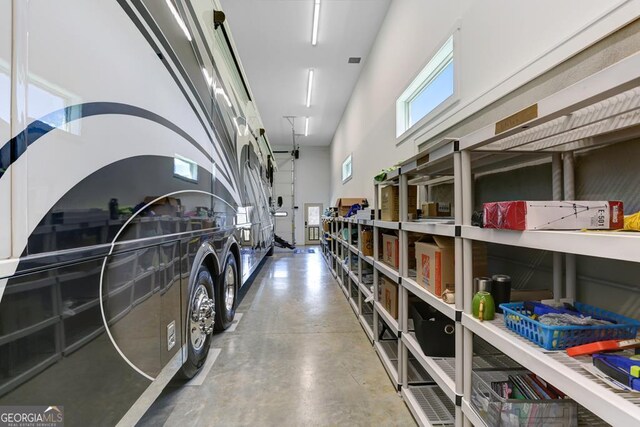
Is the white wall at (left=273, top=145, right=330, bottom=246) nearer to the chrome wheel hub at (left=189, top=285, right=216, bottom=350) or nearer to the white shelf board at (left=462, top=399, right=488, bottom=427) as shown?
the chrome wheel hub at (left=189, top=285, right=216, bottom=350)

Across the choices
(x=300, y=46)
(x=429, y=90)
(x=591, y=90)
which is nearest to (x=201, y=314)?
(x=591, y=90)

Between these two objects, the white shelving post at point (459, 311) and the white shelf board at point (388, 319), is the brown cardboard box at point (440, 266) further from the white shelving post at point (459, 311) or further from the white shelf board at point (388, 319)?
the white shelf board at point (388, 319)

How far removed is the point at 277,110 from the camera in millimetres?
8234

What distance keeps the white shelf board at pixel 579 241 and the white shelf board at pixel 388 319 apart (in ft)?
3.94

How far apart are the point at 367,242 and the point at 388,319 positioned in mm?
1180

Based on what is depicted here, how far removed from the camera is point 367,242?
11.0 feet

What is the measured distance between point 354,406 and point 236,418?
0.74 metres

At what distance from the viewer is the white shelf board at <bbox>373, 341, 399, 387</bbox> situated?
210cm

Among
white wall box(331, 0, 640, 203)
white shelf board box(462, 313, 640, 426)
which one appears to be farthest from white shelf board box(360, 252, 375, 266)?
white shelf board box(462, 313, 640, 426)

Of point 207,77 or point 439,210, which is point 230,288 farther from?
point 439,210

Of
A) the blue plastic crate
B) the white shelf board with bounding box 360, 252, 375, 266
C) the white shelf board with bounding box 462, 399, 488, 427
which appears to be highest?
the blue plastic crate

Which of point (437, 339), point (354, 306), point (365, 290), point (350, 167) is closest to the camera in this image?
point (437, 339)

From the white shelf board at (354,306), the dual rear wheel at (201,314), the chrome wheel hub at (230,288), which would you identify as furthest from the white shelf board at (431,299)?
the chrome wheel hub at (230,288)

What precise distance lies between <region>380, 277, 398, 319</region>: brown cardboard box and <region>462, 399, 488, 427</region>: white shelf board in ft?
3.10
